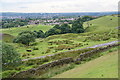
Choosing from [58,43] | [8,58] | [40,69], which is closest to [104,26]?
[58,43]

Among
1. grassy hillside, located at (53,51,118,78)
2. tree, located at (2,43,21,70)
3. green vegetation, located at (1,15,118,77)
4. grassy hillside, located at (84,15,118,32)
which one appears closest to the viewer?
grassy hillside, located at (53,51,118,78)

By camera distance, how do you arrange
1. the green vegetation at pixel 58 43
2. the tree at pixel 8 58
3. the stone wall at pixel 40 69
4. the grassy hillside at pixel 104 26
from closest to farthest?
the stone wall at pixel 40 69, the tree at pixel 8 58, the green vegetation at pixel 58 43, the grassy hillside at pixel 104 26

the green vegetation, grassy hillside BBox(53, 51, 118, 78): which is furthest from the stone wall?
grassy hillside BBox(53, 51, 118, 78)

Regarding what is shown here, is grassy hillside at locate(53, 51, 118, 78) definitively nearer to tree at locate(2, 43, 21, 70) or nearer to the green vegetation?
the green vegetation

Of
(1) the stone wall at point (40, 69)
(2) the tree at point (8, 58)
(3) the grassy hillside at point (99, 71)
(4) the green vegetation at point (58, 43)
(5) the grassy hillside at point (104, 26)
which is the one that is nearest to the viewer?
(3) the grassy hillside at point (99, 71)

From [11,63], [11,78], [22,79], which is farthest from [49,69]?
[11,63]

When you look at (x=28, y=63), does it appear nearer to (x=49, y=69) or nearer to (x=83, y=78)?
(x=49, y=69)

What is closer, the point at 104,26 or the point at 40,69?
the point at 40,69

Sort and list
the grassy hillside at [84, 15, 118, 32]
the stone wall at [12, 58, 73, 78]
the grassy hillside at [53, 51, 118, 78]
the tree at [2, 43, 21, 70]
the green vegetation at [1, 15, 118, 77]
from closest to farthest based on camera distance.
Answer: the grassy hillside at [53, 51, 118, 78]
the stone wall at [12, 58, 73, 78]
the tree at [2, 43, 21, 70]
the green vegetation at [1, 15, 118, 77]
the grassy hillside at [84, 15, 118, 32]

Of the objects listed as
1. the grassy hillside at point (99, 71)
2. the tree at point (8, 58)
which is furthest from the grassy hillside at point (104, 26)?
the grassy hillside at point (99, 71)

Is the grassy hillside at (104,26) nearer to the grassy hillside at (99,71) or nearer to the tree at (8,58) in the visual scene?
the tree at (8,58)

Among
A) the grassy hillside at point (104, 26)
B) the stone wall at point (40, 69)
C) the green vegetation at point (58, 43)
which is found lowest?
the stone wall at point (40, 69)

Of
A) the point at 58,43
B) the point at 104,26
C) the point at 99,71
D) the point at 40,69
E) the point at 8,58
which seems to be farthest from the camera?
the point at 104,26

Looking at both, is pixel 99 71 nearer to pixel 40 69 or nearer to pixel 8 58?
pixel 40 69
